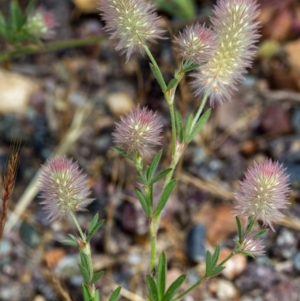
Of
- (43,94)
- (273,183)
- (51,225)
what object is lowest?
(51,225)

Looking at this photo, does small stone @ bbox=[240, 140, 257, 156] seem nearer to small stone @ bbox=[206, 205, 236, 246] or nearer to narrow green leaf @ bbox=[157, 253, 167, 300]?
small stone @ bbox=[206, 205, 236, 246]

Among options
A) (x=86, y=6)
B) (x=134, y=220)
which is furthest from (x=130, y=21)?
(x=86, y=6)

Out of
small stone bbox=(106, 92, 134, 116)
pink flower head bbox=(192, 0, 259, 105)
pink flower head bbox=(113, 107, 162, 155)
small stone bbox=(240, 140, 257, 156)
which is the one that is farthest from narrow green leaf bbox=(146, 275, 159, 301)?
small stone bbox=(106, 92, 134, 116)

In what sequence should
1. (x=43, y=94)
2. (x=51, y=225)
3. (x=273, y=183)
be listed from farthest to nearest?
(x=43, y=94), (x=51, y=225), (x=273, y=183)

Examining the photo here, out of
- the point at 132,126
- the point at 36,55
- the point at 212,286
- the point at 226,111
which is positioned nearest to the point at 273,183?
the point at 132,126

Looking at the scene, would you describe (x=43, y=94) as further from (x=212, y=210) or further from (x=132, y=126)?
(x=132, y=126)

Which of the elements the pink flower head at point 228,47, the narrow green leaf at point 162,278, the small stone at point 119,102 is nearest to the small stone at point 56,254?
the small stone at point 119,102
